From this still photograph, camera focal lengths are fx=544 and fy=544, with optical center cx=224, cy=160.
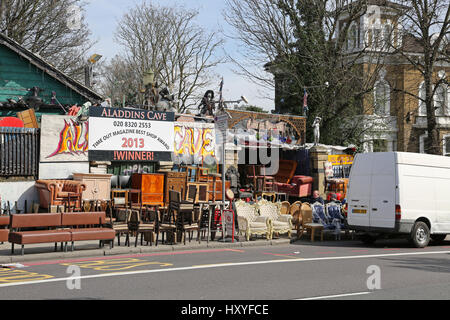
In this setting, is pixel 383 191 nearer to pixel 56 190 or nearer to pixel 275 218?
pixel 275 218

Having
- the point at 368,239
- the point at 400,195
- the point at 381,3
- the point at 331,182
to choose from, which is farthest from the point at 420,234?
the point at 381,3

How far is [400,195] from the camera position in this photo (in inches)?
646

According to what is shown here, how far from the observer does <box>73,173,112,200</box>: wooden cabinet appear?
18391 millimetres

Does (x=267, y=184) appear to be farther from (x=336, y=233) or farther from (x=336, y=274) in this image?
(x=336, y=274)

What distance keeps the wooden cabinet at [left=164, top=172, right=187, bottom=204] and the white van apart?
6.26m

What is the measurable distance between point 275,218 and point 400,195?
4.44 metres

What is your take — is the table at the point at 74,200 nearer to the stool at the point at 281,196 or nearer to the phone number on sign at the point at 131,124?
the phone number on sign at the point at 131,124

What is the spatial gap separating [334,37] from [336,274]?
26340mm

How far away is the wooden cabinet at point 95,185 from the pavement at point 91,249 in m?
2.13

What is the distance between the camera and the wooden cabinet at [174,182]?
20406mm

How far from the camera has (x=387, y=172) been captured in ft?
54.7

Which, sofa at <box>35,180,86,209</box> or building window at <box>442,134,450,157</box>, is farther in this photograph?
building window at <box>442,134,450,157</box>

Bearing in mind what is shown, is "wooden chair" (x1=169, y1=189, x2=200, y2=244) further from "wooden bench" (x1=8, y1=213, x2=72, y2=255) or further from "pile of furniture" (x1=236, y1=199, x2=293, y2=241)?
"wooden bench" (x1=8, y1=213, x2=72, y2=255)

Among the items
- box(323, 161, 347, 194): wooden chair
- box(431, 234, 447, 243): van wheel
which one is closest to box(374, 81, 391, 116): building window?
box(323, 161, 347, 194): wooden chair
